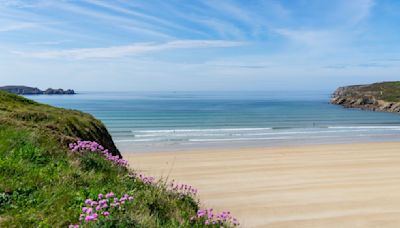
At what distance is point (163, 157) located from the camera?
20328 millimetres

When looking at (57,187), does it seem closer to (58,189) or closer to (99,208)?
(58,189)

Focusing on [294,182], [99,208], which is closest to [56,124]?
[99,208]

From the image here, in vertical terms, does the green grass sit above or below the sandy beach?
above

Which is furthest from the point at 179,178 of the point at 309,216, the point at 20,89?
the point at 20,89

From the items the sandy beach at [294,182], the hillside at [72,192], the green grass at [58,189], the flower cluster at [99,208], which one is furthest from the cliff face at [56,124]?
the flower cluster at [99,208]

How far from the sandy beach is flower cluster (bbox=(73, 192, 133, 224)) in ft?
18.3

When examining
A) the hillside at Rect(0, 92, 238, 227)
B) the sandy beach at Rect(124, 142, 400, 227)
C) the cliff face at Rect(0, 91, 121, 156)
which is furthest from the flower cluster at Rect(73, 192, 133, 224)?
the sandy beach at Rect(124, 142, 400, 227)

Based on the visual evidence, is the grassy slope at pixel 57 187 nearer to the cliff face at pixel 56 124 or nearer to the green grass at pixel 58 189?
the green grass at pixel 58 189

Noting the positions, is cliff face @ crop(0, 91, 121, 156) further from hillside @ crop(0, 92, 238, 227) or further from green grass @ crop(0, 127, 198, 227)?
green grass @ crop(0, 127, 198, 227)

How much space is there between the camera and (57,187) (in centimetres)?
410

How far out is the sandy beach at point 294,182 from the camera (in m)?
9.04

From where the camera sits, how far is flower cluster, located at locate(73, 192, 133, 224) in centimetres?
309

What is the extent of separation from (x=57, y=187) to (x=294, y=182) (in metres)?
10.6

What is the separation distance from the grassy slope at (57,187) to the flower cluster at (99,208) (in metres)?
0.12
